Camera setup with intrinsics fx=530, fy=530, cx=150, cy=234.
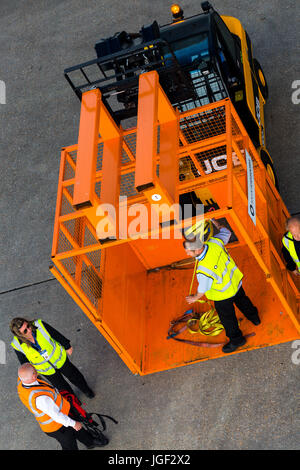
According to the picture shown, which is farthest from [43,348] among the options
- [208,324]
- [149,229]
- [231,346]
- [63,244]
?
[231,346]

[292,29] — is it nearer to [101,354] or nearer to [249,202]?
[249,202]

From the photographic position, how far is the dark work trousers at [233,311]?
19.3ft

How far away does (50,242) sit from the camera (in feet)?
28.4

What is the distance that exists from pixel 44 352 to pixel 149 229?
1.89 meters

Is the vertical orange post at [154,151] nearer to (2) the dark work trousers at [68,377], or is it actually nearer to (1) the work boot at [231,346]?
(1) the work boot at [231,346]

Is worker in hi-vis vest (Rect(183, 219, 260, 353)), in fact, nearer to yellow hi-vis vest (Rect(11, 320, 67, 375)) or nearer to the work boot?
the work boot

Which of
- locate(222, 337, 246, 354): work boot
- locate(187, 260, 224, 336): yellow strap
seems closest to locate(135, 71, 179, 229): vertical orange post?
locate(187, 260, 224, 336): yellow strap

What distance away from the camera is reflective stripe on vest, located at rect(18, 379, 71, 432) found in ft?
17.6

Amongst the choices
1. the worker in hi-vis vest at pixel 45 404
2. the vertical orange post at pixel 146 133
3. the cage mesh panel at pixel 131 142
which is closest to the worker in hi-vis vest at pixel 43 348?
the worker in hi-vis vest at pixel 45 404

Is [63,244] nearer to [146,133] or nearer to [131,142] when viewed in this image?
[146,133]

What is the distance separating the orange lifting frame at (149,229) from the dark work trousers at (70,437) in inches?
38.8

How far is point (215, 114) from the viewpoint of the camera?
657 centimetres

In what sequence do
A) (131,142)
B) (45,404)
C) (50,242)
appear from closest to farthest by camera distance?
(45,404)
(131,142)
(50,242)

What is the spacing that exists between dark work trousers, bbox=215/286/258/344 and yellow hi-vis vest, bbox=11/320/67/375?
1891 mm
